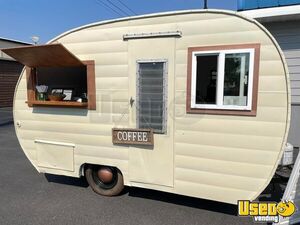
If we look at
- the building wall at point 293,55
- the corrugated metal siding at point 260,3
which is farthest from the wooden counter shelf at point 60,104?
the building wall at point 293,55

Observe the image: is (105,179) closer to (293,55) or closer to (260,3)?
(260,3)

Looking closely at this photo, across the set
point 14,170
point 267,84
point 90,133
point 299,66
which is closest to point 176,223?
point 90,133

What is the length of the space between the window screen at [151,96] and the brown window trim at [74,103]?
0.79 m

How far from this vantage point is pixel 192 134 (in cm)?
338

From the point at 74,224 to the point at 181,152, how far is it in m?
1.79

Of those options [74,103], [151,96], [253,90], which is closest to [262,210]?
[253,90]

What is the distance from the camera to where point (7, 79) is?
15.2m

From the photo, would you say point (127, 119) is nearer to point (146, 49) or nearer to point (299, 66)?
point (146, 49)

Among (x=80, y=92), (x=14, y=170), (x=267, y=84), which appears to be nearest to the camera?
(x=267, y=84)

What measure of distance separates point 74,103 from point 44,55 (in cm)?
92

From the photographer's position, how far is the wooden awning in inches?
148

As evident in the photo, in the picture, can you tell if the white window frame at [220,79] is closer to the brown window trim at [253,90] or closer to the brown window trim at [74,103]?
the brown window trim at [253,90]

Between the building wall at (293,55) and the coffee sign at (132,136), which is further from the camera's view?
the building wall at (293,55)

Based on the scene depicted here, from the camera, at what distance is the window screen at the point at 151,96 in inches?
138
